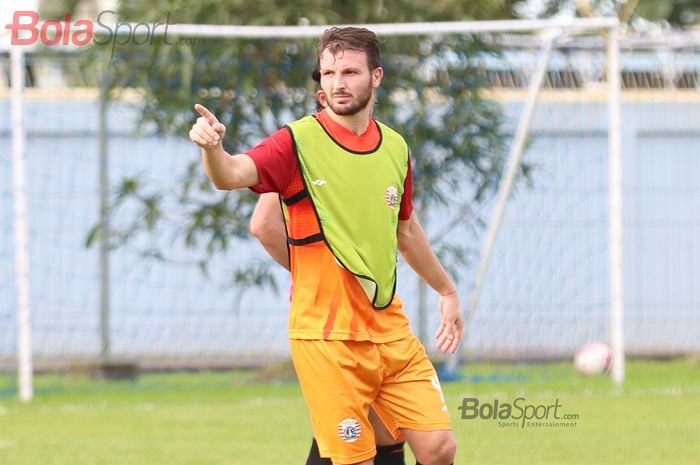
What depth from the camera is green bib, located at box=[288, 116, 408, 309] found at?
439 cm

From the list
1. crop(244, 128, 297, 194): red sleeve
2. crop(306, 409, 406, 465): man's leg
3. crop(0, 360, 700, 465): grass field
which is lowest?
crop(0, 360, 700, 465): grass field

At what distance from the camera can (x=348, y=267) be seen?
4.40 meters

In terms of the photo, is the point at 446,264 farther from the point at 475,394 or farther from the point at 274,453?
the point at 274,453

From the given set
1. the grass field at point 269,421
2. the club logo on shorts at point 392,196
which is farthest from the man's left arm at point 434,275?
the grass field at point 269,421

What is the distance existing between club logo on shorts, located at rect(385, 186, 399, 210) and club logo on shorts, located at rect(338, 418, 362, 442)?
0.76 metres

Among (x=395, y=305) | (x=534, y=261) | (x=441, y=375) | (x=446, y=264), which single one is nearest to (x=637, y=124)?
(x=534, y=261)

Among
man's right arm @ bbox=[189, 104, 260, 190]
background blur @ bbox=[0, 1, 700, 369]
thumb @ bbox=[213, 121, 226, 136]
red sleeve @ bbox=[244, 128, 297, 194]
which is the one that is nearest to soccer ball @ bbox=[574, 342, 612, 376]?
background blur @ bbox=[0, 1, 700, 369]

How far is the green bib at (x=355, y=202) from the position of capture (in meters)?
4.39

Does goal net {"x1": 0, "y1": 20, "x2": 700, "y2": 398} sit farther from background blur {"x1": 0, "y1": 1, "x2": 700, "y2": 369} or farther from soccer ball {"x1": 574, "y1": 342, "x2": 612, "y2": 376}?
soccer ball {"x1": 574, "y1": 342, "x2": 612, "y2": 376}

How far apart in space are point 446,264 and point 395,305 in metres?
6.57

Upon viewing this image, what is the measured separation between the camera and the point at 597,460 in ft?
22.5

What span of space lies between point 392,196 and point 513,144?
6489 mm

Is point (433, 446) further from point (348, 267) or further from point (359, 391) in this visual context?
point (348, 267)

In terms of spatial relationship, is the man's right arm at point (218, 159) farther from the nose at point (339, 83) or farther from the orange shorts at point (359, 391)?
the orange shorts at point (359, 391)
